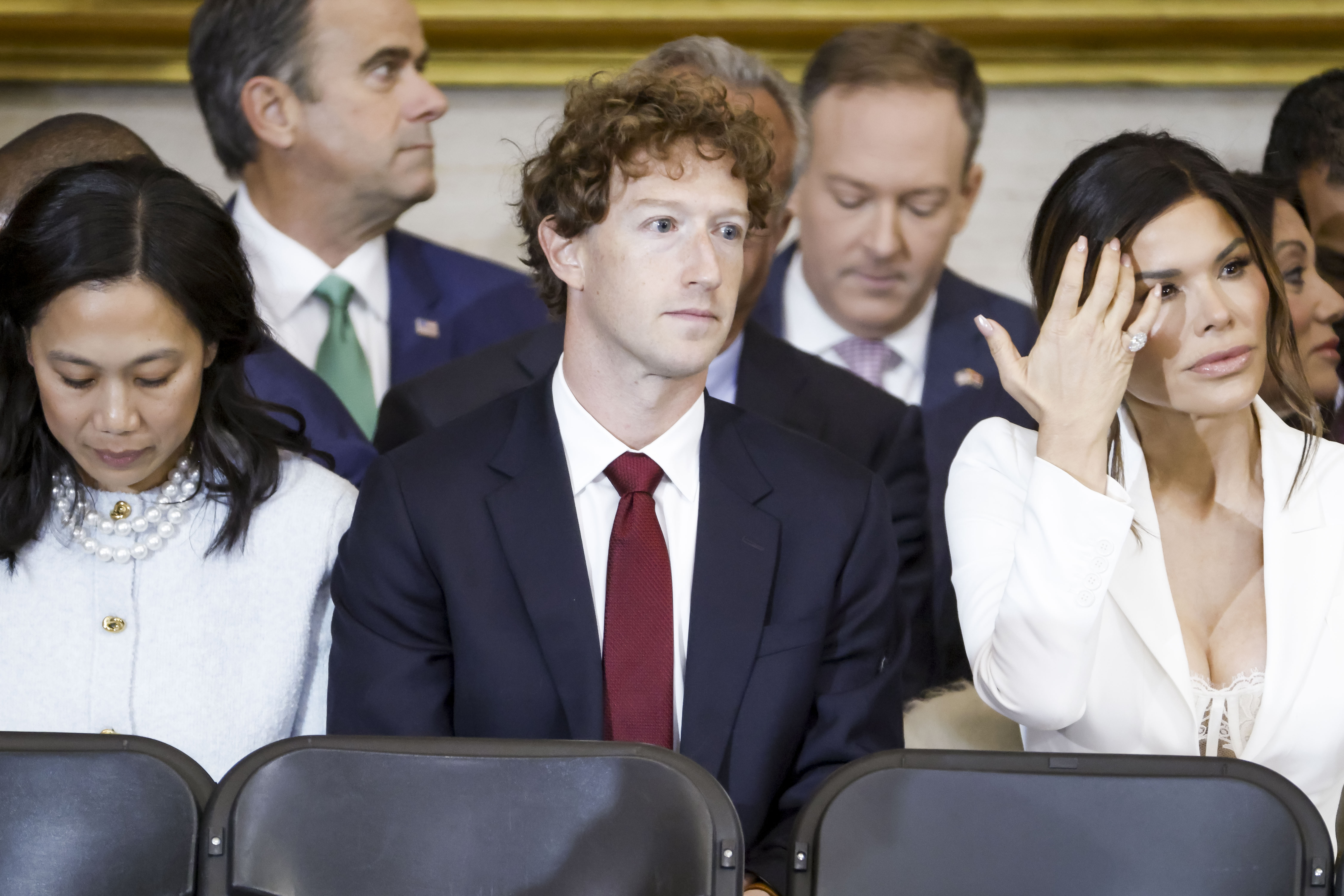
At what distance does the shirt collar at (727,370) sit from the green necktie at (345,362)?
592 millimetres

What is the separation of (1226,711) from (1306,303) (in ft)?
2.87

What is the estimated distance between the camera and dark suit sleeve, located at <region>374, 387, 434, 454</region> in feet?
7.37

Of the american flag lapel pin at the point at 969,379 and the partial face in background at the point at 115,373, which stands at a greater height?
the american flag lapel pin at the point at 969,379

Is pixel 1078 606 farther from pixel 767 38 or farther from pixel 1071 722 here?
pixel 767 38

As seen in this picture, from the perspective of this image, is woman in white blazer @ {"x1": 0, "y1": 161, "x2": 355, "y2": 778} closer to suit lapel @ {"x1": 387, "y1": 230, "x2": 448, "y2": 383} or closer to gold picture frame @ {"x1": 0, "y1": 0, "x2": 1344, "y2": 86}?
suit lapel @ {"x1": 387, "y1": 230, "x2": 448, "y2": 383}

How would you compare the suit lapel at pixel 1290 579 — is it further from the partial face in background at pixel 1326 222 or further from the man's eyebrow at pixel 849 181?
the man's eyebrow at pixel 849 181

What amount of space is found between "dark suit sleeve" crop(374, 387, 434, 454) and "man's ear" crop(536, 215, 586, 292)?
49cm

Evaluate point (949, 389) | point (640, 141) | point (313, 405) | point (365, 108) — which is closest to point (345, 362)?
point (313, 405)

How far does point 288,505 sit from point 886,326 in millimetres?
1324

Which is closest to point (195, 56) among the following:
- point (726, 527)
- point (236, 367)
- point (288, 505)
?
point (236, 367)

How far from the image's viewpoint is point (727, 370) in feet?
7.83

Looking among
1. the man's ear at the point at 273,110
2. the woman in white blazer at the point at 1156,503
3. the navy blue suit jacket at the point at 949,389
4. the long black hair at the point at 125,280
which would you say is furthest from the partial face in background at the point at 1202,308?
the man's ear at the point at 273,110

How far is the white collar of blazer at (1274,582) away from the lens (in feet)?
5.56

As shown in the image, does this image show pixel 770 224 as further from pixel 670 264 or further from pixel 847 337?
pixel 670 264
